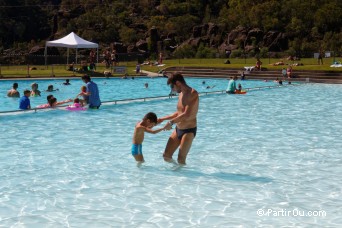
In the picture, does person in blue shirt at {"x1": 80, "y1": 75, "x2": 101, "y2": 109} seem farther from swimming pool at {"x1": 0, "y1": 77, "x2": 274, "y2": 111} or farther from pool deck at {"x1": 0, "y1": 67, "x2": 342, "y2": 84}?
pool deck at {"x1": 0, "y1": 67, "x2": 342, "y2": 84}

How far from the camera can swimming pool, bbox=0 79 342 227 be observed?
23.8 feet

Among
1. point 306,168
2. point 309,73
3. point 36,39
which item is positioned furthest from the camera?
point 36,39

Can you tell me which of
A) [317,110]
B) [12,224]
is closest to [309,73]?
[317,110]

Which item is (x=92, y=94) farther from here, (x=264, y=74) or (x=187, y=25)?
(x=187, y=25)

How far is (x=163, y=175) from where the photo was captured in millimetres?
9453

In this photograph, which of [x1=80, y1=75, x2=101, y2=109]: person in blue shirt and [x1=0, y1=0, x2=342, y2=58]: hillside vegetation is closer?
[x1=80, y1=75, x2=101, y2=109]: person in blue shirt

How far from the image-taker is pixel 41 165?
10.3 m

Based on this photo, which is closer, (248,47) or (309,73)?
(309,73)

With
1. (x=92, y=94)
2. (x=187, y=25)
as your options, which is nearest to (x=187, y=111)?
(x=92, y=94)

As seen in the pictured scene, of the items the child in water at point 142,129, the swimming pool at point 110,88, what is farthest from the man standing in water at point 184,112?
the swimming pool at point 110,88

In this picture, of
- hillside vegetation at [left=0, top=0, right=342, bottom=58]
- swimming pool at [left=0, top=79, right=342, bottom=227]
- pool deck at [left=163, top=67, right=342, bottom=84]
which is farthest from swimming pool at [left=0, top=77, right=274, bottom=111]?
hillside vegetation at [left=0, top=0, right=342, bottom=58]

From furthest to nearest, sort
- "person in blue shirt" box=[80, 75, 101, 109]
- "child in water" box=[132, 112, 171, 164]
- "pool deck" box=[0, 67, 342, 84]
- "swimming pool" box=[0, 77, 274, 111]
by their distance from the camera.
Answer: "pool deck" box=[0, 67, 342, 84], "swimming pool" box=[0, 77, 274, 111], "person in blue shirt" box=[80, 75, 101, 109], "child in water" box=[132, 112, 171, 164]

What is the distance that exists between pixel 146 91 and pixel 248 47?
44.5 meters

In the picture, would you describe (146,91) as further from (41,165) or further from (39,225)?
(39,225)
